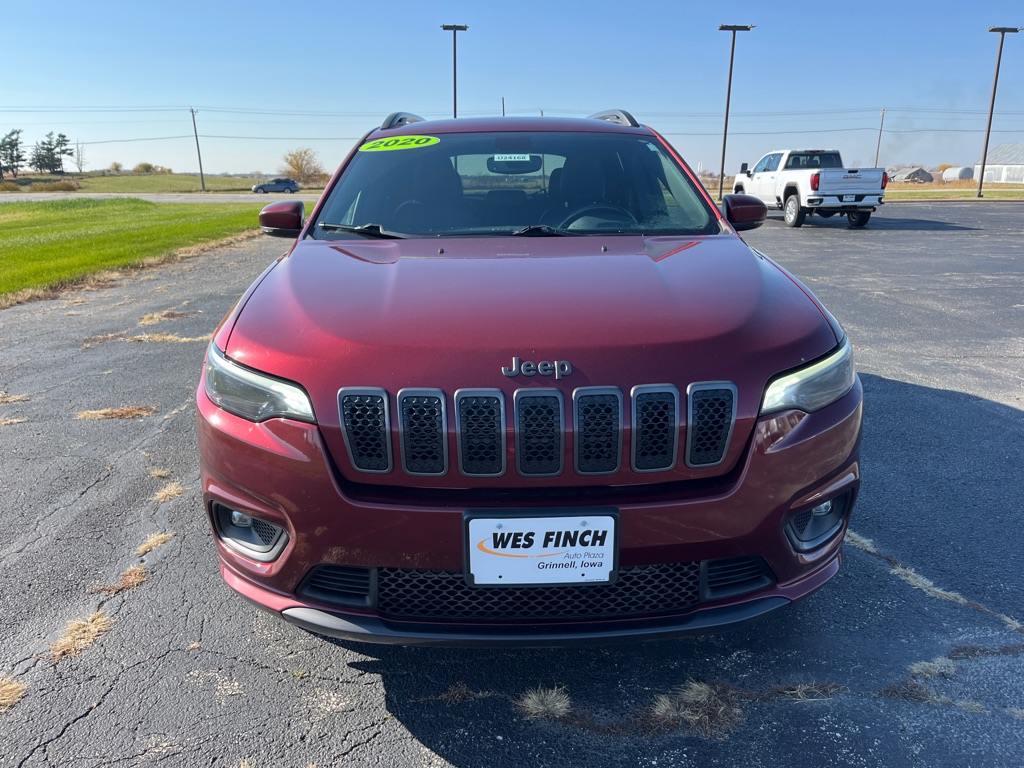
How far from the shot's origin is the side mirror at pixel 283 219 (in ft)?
11.5

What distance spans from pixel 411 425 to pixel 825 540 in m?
1.23

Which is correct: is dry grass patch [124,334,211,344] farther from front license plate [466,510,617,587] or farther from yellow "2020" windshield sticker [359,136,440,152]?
front license plate [466,510,617,587]

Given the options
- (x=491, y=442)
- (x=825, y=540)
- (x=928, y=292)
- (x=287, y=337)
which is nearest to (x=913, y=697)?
(x=825, y=540)

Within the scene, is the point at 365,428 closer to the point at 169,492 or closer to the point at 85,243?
the point at 169,492

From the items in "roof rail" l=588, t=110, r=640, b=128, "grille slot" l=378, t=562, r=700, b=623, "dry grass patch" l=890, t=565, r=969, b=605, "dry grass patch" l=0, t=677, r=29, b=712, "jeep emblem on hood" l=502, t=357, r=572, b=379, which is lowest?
"dry grass patch" l=0, t=677, r=29, b=712

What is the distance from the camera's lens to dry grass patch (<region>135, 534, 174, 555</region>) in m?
2.96

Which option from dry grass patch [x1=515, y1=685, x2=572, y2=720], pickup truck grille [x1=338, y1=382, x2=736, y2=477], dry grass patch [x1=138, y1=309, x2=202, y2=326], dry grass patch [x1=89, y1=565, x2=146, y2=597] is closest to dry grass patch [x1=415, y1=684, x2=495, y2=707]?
dry grass patch [x1=515, y1=685, x2=572, y2=720]

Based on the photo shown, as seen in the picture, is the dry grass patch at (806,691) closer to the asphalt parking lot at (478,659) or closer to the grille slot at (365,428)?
the asphalt parking lot at (478,659)

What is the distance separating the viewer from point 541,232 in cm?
297

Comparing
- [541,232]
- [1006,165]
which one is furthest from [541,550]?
[1006,165]

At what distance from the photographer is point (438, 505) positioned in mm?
1817

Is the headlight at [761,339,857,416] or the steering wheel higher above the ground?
the steering wheel

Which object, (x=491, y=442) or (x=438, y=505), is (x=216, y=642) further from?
(x=491, y=442)

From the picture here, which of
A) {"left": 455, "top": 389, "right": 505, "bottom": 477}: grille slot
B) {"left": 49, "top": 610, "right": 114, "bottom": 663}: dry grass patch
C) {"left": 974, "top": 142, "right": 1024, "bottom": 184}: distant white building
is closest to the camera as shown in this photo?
{"left": 455, "top": 389, "right": 505, "bottom": 477}: grille slot
